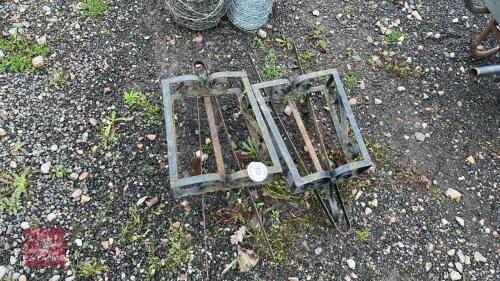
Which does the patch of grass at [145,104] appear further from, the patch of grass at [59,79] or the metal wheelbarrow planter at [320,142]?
the metal wheelbarrow planter at [320,142]

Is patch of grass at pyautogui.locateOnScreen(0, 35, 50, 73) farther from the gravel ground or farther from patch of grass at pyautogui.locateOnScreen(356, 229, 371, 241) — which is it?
patch of grass at pyautogui.locateOnScreen(356, 229, 371, 241)

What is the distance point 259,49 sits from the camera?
4.47 metres

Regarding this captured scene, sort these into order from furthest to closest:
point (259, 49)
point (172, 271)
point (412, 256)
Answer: point (259, 49), point (412, 256), point (172, 271)

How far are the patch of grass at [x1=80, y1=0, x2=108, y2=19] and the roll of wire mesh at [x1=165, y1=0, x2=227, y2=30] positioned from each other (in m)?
0.71

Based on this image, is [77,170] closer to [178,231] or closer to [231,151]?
[178,231]

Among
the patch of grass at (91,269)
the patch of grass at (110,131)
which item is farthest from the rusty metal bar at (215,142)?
the patch of grass at (91,269)

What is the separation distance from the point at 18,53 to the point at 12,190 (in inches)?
56.8

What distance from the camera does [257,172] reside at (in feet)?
10.1

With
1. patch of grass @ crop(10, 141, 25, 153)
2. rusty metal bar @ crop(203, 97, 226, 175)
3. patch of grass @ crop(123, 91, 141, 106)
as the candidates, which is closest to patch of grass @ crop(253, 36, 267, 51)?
rusty metal bar @ crop(203, 97, 226, 175)

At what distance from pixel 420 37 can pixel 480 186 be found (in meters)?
1.78

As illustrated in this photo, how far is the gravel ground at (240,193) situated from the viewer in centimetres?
339

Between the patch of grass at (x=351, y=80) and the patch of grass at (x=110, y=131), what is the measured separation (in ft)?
6.90

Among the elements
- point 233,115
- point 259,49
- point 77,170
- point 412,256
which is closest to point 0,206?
point 77,170

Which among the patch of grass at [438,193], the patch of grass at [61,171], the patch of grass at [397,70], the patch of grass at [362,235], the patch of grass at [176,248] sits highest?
the patch of grass at [61,171]
